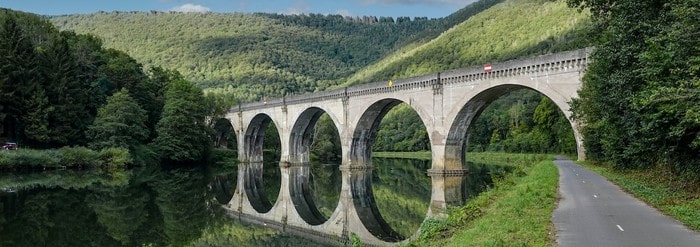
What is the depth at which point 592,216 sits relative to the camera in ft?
50.8

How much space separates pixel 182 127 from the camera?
2549 inches

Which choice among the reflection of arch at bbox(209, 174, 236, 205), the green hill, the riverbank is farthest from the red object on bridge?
the green hill

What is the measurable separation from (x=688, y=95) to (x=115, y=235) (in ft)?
51.6

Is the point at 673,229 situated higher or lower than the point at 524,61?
lower

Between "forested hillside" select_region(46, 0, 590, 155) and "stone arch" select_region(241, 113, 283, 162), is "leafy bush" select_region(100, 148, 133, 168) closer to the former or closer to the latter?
"stone arch" select_region(241, 113, 283, 162)

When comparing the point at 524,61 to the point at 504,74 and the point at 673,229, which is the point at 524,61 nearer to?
the point at 504,74

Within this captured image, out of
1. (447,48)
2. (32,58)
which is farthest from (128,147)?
(447,48)

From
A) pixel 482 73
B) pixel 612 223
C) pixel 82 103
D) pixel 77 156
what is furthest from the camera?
pixel 82 103

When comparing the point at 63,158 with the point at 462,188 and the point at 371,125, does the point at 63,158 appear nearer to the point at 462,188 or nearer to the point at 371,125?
the point at 371,125

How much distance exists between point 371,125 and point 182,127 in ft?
63.5

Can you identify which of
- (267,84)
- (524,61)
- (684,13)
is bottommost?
(684,13)

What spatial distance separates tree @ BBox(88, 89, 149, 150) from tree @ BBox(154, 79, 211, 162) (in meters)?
3.74

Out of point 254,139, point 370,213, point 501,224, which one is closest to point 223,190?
point 370,213

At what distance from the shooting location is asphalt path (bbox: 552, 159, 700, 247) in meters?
12.0
